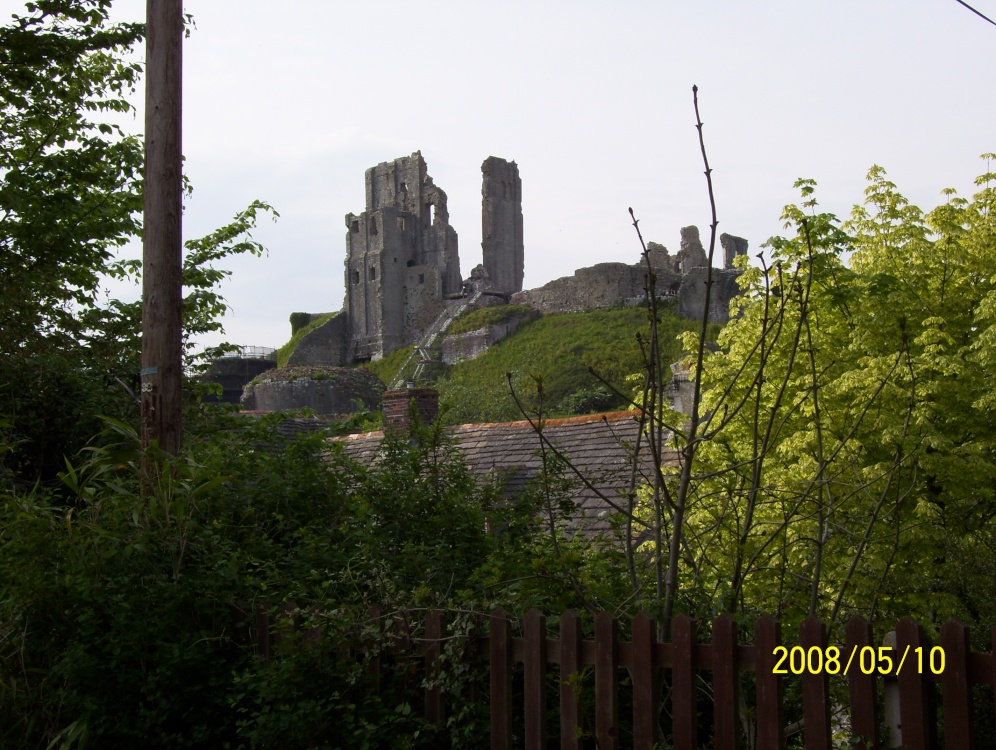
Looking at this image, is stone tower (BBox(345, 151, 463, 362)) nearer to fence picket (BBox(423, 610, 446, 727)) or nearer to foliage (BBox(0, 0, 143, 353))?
foliage (BBox(0, 0, 143, 353))

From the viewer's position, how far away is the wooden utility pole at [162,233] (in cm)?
680

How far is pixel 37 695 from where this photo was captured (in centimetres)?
540

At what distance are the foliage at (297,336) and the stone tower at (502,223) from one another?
40.5ft

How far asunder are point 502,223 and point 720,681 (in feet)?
246

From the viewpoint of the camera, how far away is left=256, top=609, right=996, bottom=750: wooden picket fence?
11.9ft

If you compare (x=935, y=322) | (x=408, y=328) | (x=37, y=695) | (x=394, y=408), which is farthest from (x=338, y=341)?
(x=37, y=695)

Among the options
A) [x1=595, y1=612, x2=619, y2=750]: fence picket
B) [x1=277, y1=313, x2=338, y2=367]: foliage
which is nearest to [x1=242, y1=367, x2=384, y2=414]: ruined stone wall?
[x1=277, y1=313, x2=338, y2=367]: foliage

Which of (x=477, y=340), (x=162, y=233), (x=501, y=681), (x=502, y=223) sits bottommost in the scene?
(x=501, y=681)

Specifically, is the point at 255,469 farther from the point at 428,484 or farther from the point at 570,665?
the point at 570,665

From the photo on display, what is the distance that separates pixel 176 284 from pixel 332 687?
10.3ft

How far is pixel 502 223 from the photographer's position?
78.1 meters

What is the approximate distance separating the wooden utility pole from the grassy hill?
113ft

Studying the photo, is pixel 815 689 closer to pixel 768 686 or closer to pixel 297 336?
pixel 768 686

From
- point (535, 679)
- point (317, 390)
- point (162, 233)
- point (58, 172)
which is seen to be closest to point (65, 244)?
point (58, 172)
